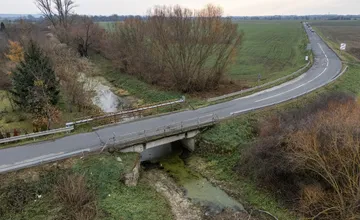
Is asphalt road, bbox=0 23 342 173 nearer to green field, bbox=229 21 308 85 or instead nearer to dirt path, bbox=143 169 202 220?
dirt path, bbox=143 169 202 220

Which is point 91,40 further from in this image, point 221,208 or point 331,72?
point 221,208

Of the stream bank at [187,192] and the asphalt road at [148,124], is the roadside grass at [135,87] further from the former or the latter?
the stream bank at [187,192]

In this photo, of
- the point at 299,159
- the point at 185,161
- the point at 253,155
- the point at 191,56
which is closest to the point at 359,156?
the point at 299,159

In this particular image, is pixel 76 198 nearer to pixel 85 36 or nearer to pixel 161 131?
pixel 161 131

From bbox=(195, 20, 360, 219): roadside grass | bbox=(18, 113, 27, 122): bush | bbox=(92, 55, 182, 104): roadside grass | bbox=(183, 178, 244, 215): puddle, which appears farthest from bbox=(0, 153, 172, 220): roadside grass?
bbox=(92, 55, 182, 104): roadside grass

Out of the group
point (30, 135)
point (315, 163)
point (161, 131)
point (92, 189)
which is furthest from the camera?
point (161, 131)

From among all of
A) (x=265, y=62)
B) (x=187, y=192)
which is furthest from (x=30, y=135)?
(x=265, y=62)

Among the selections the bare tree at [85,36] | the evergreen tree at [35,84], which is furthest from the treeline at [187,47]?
the bare tree at [85,36]
